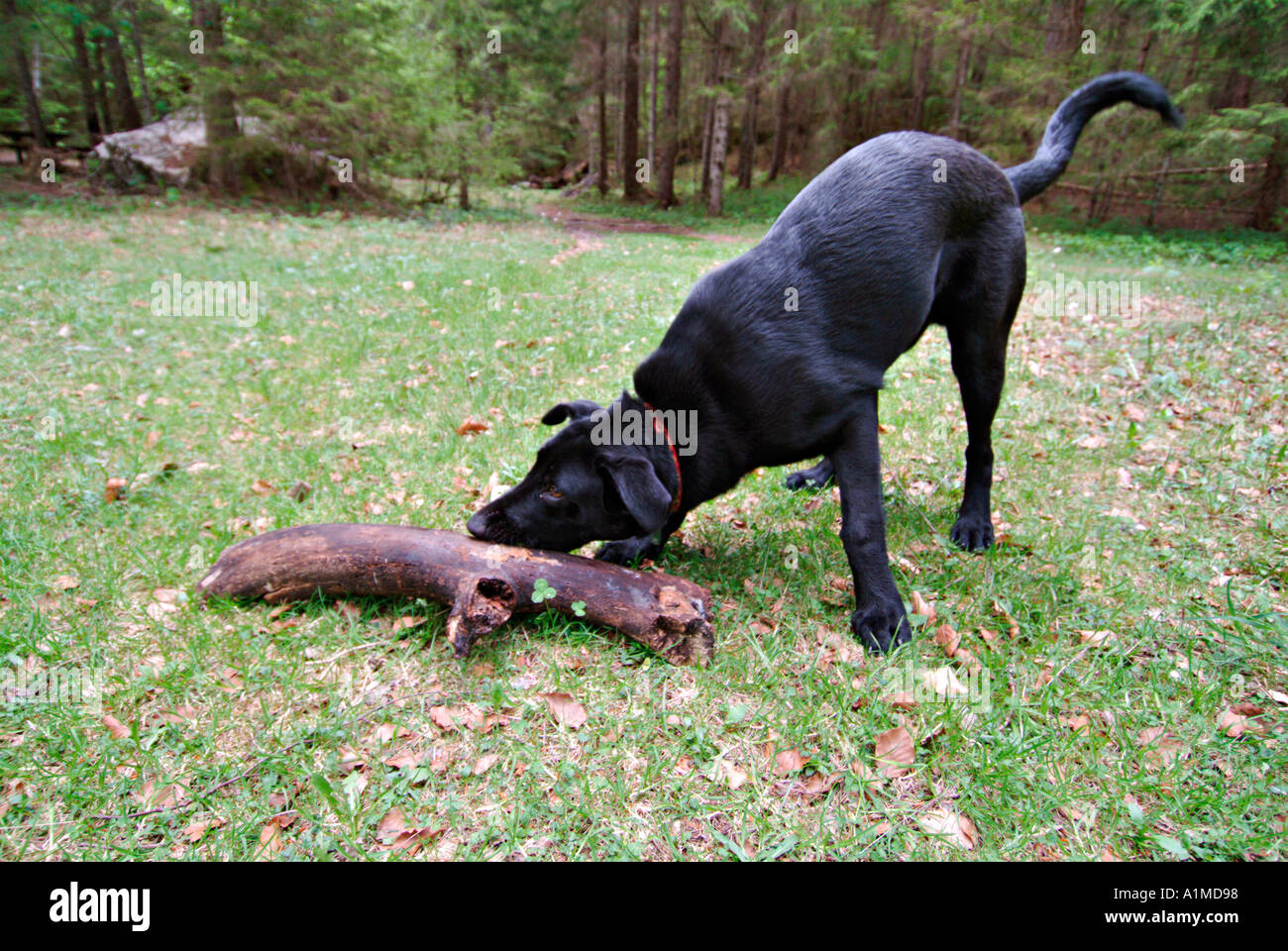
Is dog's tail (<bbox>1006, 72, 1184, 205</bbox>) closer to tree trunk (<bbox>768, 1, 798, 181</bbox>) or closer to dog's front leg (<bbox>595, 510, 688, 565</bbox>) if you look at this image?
dog's front leg (<bbox>595, 510, 688, 565</bbox>)

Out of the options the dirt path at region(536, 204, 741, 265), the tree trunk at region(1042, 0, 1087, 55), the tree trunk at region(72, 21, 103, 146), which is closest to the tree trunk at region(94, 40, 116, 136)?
the tree trunk at region(72, 21, 103, 146)

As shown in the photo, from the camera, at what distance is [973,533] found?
3613 mm

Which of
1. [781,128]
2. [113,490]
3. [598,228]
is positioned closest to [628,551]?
[113,490]

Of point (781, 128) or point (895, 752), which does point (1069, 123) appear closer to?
point (895, 752)

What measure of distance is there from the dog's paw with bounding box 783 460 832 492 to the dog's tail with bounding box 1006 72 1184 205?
1.86m

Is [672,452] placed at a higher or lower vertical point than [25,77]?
lower

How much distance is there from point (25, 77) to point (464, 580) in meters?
20.7

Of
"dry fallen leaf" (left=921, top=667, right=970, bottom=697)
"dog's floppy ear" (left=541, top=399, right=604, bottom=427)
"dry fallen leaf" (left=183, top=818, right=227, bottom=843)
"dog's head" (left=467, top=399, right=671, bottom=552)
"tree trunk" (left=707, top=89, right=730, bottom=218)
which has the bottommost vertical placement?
"dry fallen leaf" (left=183, top=818, right=227, bottom=843)

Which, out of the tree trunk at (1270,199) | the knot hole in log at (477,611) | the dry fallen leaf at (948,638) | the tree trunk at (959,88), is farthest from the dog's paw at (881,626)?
the tree trunk at (959,88)

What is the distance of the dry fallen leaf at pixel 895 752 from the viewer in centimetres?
221

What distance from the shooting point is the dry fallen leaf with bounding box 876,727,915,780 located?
7.23ft

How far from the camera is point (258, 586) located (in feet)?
9.16
